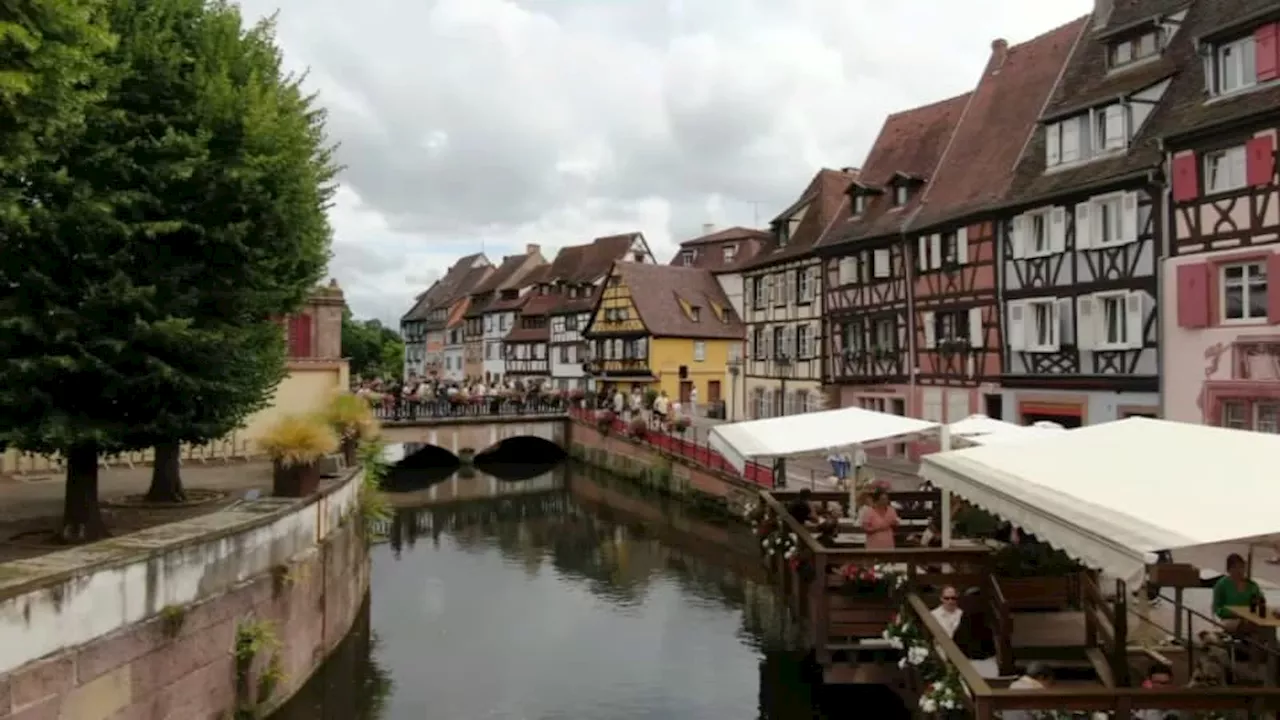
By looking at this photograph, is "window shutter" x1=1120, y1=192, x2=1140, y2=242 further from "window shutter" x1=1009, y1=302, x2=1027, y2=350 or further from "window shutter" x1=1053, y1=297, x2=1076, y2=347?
"window shutter" x1=1009, y1=302, x2=1027, y2=350

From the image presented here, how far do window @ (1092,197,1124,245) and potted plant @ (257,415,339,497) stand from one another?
17461 millimetres

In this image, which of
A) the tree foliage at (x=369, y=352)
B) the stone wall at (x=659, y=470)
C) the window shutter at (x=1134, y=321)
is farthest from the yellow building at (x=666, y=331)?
the tree foliage at (x=369, y=352)

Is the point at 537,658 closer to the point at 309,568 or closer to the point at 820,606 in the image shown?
the point at 309,568

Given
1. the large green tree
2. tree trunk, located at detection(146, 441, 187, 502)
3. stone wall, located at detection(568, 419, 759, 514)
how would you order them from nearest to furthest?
the large green tree
tree trunk, located at detection(146, 441, 187, 502)
stone wall, located at detection(568, 419, 759, 514)

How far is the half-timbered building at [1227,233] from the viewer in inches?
707

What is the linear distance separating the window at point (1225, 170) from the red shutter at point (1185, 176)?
18cm

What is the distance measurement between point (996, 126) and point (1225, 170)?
9.73 metres

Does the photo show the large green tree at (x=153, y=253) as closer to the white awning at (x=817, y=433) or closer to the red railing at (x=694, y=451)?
the white awning at (x=817, y=433)

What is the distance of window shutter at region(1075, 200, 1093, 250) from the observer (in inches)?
879

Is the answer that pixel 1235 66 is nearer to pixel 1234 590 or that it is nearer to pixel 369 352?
pixel 1234 590

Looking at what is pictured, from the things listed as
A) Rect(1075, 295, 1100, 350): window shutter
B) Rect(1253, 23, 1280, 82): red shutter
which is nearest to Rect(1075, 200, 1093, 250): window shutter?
Rect(1075, 295, 1100, 350): window shutter

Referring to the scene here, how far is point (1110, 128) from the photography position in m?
22.3

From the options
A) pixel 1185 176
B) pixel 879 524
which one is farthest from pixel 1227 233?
pixel 879 524

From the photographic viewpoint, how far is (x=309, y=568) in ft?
42.4
